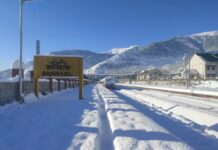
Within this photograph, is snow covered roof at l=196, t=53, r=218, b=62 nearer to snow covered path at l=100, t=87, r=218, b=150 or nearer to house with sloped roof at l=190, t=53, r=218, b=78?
house with sloped roof at l=190, t=53, r=218, b=78

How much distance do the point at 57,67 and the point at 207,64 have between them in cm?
8749

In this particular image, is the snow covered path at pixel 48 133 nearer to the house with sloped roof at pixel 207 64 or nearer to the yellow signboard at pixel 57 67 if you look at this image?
the yellow signboard at pixel 57 67

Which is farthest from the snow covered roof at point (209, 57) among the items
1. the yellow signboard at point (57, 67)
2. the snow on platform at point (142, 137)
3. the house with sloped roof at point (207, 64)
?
the snow on platform at point (142, 137)

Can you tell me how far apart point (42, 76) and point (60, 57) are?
1874 mm

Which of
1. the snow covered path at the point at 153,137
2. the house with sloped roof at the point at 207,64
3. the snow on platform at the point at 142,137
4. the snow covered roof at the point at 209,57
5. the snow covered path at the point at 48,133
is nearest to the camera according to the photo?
the snow on platform at the point at 142,137

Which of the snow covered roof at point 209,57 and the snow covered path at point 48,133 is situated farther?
the snow covered roof at point 209,57

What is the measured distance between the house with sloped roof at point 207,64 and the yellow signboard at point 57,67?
8589 centimetres

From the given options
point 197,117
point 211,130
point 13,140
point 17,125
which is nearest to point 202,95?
point 197,117

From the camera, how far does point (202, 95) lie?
3344 centimetres

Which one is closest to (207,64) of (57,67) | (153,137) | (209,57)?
(209,57)

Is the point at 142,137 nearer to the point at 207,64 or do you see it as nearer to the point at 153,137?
the point at 153,137

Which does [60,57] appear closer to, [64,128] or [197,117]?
[197,117]

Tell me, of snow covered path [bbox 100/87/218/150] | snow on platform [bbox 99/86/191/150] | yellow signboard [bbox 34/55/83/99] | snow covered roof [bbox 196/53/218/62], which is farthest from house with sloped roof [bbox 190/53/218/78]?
snow on platform [bbox 99/86/191/150]

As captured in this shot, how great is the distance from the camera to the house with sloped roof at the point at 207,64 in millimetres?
108750
